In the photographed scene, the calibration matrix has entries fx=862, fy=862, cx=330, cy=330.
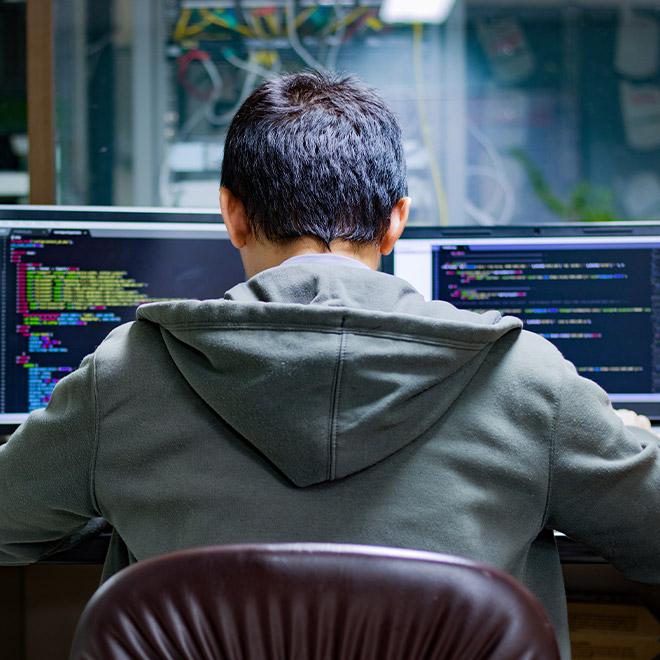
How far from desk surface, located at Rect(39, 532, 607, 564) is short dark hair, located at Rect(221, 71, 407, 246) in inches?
18.2

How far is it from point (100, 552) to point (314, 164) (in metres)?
0.57

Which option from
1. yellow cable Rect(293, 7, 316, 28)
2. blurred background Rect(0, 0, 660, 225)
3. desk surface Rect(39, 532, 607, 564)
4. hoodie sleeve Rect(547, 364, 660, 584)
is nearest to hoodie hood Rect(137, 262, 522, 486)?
hoodie sleeve Rect(547, 364, 660, 584)

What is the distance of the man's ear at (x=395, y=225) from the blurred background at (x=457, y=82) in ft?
4.82

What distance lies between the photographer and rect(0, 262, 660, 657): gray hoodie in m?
0.80

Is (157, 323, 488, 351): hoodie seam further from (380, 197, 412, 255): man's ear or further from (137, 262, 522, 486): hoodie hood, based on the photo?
(380, 197, 412, 255): man's ear

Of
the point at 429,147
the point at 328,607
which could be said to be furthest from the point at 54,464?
the point at 429,147

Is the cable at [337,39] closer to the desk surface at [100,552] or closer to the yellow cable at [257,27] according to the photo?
the yellow cable at [257,27]

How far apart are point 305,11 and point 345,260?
74.5 inches

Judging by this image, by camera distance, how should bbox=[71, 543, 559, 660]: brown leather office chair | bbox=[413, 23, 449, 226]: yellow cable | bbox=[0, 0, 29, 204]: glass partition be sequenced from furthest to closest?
bbox=[0, 0, 29, 204]: glass partition
bbox=[413, 23, 449, 226]: yellow cable
bbox=[71, 543, 559, 660]: brown leather office chair

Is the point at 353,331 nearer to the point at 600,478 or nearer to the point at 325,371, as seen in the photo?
the point at 325,371

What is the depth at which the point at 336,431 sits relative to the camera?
2.60 feet

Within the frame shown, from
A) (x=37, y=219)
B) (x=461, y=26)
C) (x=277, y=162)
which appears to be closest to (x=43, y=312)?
(x=37, y=219)

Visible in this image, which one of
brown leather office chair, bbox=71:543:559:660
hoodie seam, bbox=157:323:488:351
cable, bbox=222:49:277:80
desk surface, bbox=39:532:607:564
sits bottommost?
desk surface, bbox=39:532:607:564

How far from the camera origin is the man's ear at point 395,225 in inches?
40.6
